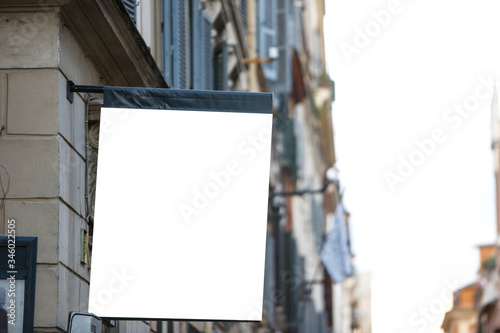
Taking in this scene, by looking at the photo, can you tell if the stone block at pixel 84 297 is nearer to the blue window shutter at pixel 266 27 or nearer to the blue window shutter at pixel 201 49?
the blue window shutter at pixel 201 49

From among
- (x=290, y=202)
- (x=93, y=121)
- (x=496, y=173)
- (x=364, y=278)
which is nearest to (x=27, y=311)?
(x=93, y=121)

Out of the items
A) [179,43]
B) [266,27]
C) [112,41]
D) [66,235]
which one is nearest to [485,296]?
[266,27]

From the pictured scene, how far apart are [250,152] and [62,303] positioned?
194 centimetres

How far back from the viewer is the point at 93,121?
11188mm

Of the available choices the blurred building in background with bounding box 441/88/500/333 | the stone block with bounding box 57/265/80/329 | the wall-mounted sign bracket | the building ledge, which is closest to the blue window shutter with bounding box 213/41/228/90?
the building ledge

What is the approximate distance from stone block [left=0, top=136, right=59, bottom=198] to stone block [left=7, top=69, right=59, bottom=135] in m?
0.09

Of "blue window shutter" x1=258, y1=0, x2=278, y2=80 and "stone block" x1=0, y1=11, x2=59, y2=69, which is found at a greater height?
"blue window shutter" x1=258, y1=0, x2=278, y2=80

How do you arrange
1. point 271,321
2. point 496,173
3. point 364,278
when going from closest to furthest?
1. point 271,321
2. point 496,173
3. point 364,278

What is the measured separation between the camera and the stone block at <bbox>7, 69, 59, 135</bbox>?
31.3 feet

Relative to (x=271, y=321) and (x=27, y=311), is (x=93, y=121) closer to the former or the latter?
(x=27, y=311)

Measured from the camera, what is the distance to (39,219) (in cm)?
941

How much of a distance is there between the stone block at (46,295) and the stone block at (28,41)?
5.61 feet

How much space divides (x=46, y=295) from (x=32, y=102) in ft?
5.19

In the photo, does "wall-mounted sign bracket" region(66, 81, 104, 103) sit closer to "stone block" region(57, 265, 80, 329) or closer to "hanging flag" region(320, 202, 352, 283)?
"stone block" region(57, 265, 80, 329)
